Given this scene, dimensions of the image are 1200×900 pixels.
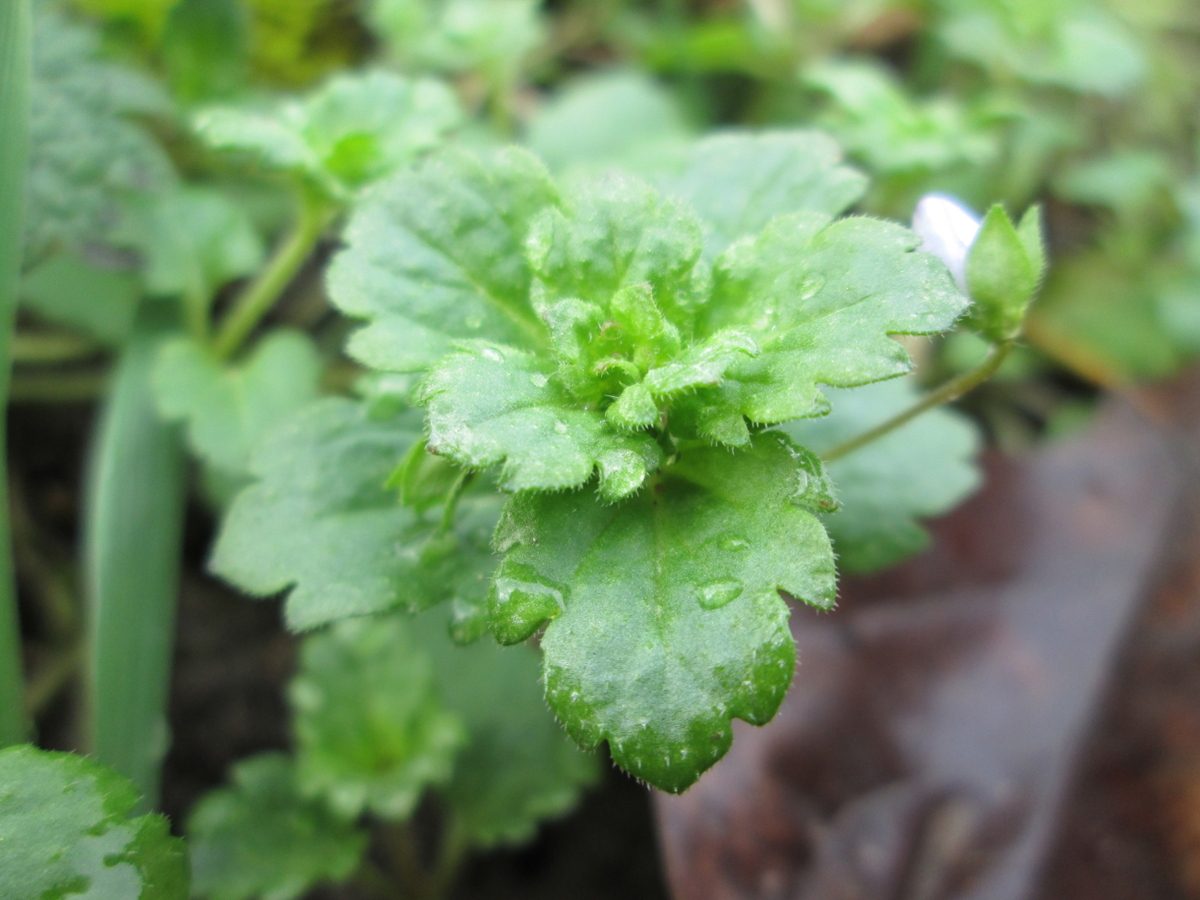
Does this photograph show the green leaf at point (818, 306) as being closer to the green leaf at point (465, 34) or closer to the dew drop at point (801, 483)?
the dew drop at point (801, 483)

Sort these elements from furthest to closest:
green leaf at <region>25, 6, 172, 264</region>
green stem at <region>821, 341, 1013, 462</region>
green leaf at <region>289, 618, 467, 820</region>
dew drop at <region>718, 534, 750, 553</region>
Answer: green leaf at <region>25, 6, 172, 264</region>, green leaf at <region>289, 618, 467, 820</region>, green stem at <region>821, 341, 1013, 462</region>, dew drop at <region>718, 534, 750, 553</region>

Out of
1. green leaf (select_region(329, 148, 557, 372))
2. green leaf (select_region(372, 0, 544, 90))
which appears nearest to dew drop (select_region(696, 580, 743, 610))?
green leaf (select_region(329, 148, 557, 372))

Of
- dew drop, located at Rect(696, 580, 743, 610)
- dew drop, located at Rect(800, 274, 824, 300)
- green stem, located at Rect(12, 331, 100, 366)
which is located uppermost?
dew drop, located at Rect(800, 274, 824, 300)

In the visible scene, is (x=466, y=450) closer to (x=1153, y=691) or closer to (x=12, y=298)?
(x=12, y=298)

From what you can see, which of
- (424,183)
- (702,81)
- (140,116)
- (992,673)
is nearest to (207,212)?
(140,116)

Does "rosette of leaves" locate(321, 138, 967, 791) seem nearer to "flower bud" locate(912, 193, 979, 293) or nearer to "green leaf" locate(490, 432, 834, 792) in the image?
"green leaf" locate(490, 432, 834, 792)

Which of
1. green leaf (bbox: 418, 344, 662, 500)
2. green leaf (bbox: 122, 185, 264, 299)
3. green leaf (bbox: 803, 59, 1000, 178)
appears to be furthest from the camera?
green leaf (bbox: 803, 59, 1000, 178)

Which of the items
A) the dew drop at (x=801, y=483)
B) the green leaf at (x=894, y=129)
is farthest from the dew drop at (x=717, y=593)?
the green leaf at (x=894, y=129)
